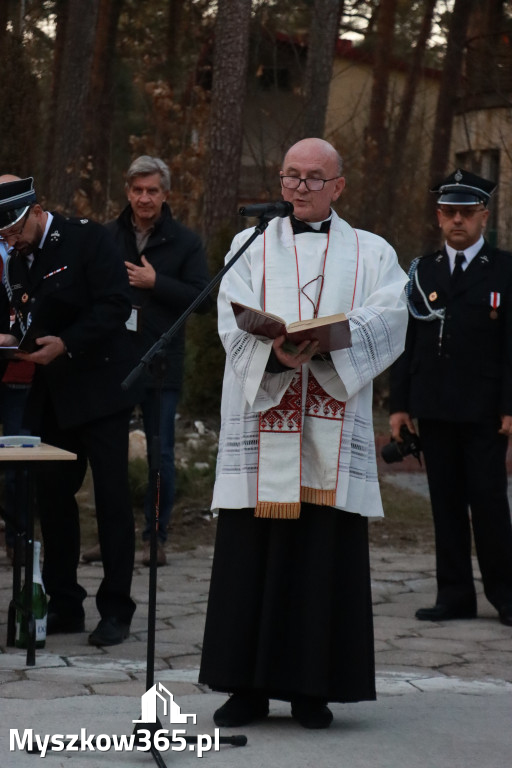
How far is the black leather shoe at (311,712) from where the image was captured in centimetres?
485

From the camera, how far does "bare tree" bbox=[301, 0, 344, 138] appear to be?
1653 cm

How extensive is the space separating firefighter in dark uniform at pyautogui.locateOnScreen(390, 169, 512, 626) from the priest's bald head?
199cm

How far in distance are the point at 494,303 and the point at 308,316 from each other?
7.31 ft

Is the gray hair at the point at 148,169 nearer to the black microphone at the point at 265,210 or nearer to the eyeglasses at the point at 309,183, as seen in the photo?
the eyeglasses at the point at 309,183

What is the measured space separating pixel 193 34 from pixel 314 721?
19.7 m

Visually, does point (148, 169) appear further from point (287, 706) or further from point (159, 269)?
point (287, 706)

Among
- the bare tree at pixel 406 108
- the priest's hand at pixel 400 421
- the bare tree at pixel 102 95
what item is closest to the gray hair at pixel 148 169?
the priest's hand at pixel 400 421

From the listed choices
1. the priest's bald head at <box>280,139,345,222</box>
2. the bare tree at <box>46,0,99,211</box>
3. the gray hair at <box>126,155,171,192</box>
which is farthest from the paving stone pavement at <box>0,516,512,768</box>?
the bare tree at <box>46,0,99,211</box>

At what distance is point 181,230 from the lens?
7.80 m

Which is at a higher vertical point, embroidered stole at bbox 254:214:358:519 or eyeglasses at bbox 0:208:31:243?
eyeglasses at bbox 0:208:31:243

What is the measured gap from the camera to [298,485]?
4.81m

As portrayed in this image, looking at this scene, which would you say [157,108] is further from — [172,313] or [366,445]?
[366,445]

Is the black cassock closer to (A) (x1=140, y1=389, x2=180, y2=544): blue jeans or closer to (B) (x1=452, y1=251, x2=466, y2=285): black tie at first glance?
(B) (x1=452, y1=251, x2=466, y2=285): black tie

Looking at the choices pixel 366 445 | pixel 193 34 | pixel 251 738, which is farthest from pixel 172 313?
pixel 193 34
